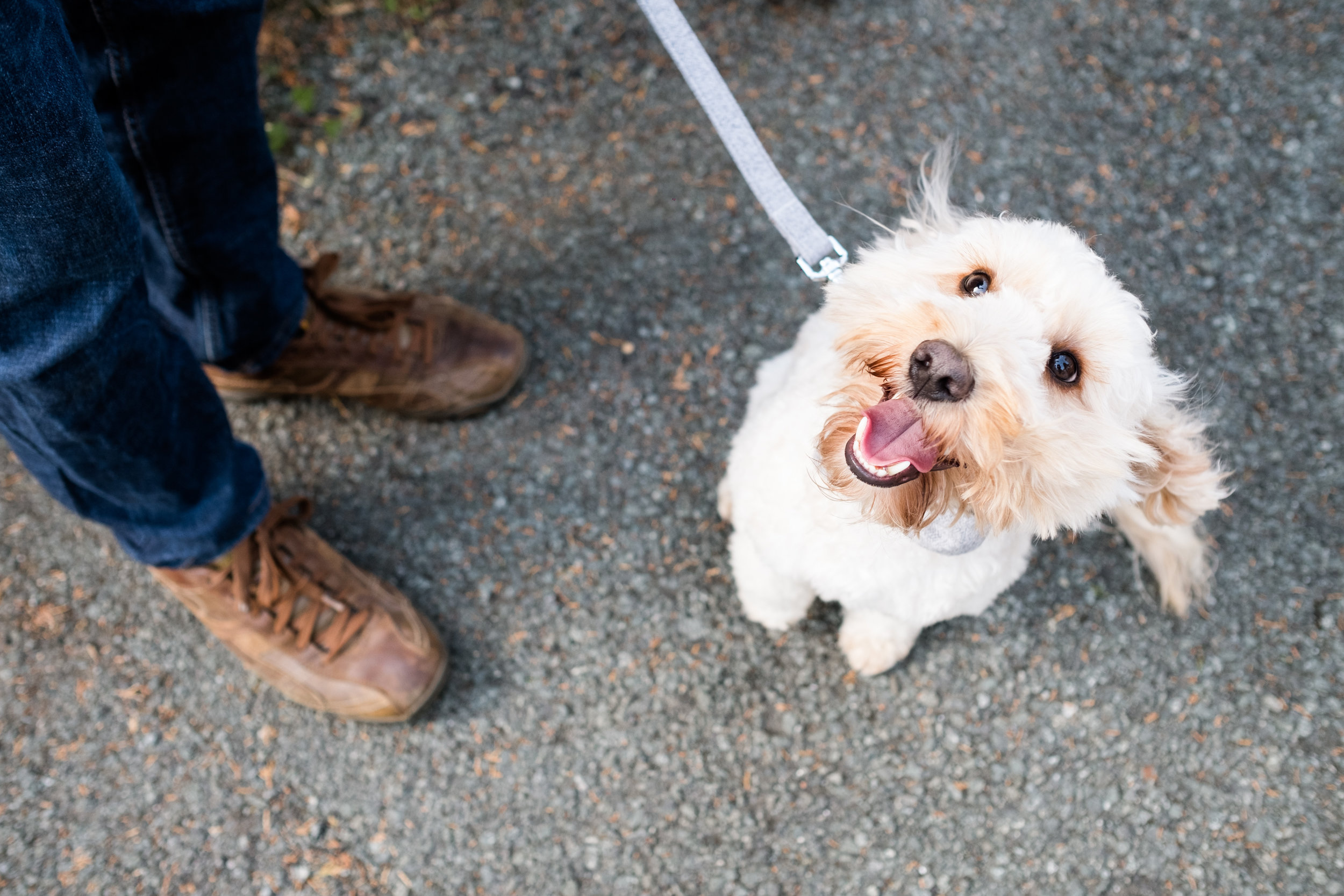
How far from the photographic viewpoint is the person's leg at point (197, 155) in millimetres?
1703

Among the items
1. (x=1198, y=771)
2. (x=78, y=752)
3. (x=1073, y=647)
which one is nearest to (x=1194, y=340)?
(x=1073, y=647)

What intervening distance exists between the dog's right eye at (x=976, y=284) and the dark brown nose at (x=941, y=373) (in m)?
0.25

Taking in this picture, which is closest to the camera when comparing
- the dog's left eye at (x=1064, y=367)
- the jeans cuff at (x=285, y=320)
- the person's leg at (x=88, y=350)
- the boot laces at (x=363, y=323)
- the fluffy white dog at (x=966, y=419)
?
the person's leg at (x=88, y=350)

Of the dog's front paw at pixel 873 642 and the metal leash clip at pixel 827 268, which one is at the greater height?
the metal leash clip at pixel 827 268

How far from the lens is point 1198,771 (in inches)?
98.7

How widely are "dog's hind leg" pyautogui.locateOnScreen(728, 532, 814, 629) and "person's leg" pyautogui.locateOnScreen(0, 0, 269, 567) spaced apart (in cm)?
138

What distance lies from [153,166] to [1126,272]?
299cm

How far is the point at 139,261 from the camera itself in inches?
65.1

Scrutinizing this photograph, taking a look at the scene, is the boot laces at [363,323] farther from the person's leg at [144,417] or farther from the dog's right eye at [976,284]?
the dog's right eye at [976,284]

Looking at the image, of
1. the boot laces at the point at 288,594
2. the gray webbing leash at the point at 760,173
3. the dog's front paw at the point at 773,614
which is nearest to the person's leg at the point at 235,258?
the boot laces at the point at 288,594

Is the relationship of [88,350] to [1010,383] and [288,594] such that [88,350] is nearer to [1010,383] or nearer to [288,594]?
[288,594]

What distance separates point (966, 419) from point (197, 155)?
1.80m

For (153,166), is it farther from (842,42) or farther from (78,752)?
(842,42)

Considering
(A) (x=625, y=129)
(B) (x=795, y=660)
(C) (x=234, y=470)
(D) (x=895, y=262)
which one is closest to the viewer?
(D) (x=895, y=262)
